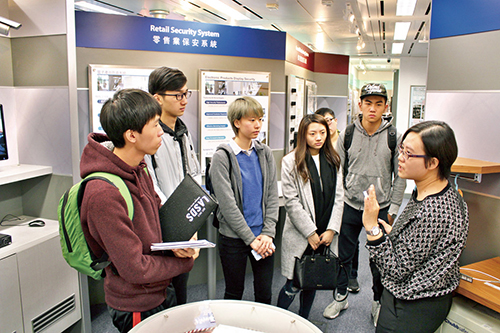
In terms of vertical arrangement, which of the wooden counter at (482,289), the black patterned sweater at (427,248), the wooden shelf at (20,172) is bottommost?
the wooden counter at (482,289)

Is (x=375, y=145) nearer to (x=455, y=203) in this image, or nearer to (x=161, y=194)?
(x=455, y=203)

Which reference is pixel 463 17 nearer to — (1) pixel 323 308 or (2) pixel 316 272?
(2) pixel 316 272

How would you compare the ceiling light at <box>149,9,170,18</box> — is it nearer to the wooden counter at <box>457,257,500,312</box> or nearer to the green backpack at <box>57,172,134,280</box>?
the green backpack at <box>57,172,134,280</box>

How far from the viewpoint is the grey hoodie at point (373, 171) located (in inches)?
106

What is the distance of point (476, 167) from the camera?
1935mm

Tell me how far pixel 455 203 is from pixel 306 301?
50.6 inches

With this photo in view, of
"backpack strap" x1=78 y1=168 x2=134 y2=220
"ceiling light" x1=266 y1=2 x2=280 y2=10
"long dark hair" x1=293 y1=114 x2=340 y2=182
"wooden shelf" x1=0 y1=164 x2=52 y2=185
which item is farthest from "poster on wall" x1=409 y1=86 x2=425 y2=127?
"backpack strap" x1=78 y1=168 x2=134 y2=220

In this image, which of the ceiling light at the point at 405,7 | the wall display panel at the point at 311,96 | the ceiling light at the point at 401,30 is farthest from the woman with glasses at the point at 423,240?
the ceiling light at the point at 401,30

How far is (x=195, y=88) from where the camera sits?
3934 mm

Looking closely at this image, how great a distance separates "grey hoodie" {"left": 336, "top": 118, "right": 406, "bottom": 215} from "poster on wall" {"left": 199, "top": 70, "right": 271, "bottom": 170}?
1684mm

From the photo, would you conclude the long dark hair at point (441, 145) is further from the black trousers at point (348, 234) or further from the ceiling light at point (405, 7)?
the ceiling light at point (405, 7)

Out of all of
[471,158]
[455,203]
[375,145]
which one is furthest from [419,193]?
[375,145]

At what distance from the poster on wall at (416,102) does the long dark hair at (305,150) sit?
7397 millimetres

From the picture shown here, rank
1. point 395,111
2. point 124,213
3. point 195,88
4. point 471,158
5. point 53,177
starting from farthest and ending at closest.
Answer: point 395,111
point 195,88
point 53,177
point 471,158
point 124,213
